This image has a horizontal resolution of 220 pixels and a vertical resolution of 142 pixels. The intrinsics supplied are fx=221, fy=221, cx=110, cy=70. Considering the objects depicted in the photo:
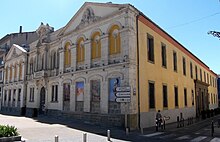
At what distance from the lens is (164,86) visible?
22.2m

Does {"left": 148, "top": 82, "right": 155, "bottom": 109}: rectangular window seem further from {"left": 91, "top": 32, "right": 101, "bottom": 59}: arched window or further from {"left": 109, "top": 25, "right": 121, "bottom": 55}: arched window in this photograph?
{"left": 91, "top": 32, "right": 101, "bottom": 59}: arched window

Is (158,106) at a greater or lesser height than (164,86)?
lesser

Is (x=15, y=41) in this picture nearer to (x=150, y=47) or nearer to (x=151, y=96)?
(x=150, y=47)

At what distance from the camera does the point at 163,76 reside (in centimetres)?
2206

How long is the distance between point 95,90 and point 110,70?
258 cm

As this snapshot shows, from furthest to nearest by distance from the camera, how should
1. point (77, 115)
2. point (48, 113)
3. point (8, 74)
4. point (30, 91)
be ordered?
point (8, 74) → point (30, 91) → point (48, 113) → point (77, 115)

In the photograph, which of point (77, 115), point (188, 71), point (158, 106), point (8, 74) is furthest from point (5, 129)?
point (8, 74)

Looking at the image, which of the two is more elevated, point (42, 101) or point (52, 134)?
point (42, 101)

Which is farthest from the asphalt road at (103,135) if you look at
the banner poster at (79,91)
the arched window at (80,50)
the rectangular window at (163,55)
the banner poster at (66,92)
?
the rectangular window at (163,55)

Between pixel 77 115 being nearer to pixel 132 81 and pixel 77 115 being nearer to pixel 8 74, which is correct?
pixel 132 81

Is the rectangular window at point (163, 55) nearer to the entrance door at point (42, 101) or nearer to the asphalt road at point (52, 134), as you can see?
the asphalt road at point (52, 134)

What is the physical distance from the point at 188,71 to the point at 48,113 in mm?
19561

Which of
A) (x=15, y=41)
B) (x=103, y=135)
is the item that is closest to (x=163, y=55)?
(x=103, y=135)

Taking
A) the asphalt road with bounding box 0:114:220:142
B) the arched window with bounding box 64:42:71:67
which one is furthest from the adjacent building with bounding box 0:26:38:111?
the asphalt road with bounding box 0:114:220:142
